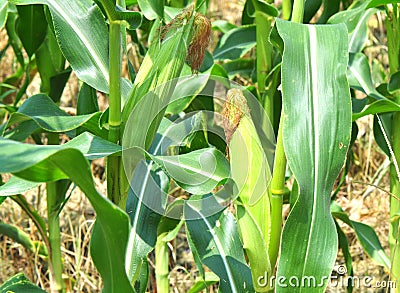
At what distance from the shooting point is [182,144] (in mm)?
1474

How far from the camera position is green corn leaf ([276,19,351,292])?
1.03 meters

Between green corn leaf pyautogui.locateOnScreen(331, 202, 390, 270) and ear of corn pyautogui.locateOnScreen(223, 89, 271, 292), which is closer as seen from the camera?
ear of corn pyautogui.locateOnScreen(223, 89, 271, 292)

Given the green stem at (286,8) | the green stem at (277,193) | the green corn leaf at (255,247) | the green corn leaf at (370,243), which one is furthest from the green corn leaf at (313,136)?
the green corn leaf at (370,243)

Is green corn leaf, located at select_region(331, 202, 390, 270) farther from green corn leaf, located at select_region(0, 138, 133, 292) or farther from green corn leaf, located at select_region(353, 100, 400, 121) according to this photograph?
green corn leaf, located at select_region(0, 138, 133, 292)

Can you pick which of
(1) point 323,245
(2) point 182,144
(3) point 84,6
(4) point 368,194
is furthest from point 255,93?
(4) point 368,194

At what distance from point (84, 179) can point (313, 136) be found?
0.40 meters

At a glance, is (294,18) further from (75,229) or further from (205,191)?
(75,229)

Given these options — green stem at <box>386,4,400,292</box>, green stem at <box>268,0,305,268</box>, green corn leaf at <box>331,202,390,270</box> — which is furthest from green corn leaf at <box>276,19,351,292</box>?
green corn leaf at <box>331,202,390,270</box>

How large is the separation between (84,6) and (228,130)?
0.38m

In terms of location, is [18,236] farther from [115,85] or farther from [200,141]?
[115,85]

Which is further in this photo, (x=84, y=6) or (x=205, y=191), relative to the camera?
(x=84, y=6)

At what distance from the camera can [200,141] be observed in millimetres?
1471

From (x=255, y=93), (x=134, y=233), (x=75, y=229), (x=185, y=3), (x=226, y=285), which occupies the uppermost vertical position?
(x=185, y=3)

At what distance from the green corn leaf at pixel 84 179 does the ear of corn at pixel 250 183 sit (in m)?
0.42
